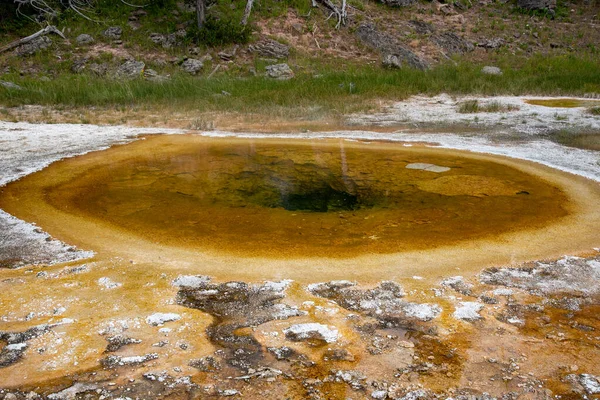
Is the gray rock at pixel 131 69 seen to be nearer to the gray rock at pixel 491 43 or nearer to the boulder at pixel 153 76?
the boulder at pixel 153 76

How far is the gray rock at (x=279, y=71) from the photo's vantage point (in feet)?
50.8

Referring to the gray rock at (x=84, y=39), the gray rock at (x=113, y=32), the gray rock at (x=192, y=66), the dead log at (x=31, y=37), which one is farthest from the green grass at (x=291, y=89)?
the gray rock at (x=113, y=32)

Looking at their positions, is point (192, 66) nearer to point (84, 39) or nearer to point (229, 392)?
point (84, 39)

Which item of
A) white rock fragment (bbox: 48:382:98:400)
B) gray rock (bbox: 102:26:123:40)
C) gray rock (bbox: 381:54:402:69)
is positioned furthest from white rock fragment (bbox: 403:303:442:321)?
gray rock (bbox: 102:26:123:40)

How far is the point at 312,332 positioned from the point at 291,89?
10.3 m

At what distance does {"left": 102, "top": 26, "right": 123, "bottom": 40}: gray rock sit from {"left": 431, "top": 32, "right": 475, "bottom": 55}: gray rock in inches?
438

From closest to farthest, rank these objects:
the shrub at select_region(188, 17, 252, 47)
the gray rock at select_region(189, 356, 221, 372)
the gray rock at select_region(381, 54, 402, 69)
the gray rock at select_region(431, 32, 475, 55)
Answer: the gray rock at select_region(189, 356, 221, 372), the gray rock at select_region(381, 54, 402, 69), the shrub at select_region(188, 17, 252, 47), the gray rock at select_region(431, 32, 475, 55)

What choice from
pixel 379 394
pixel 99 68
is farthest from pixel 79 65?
pixel 379 394

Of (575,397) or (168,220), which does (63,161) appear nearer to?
(168,220)

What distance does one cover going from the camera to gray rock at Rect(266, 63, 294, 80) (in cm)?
1547

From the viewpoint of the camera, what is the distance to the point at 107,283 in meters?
3.34

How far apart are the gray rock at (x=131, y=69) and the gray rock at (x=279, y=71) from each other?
3.72 metres

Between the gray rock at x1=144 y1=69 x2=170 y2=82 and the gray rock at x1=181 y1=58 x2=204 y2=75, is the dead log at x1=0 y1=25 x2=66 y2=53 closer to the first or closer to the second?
the gray rock at x1=144 y1=69 x2=170 y2=82

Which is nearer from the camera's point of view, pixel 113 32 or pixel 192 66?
pixel 192 66
